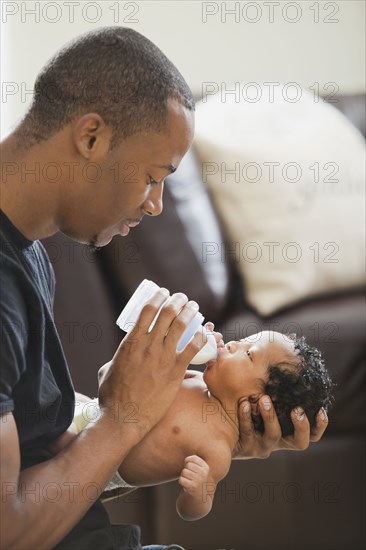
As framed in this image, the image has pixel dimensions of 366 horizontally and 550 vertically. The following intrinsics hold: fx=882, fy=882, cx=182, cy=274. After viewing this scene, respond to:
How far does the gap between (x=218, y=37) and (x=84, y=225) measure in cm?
191

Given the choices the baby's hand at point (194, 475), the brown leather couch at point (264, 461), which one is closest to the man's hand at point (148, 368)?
the baby's hand at point (194, 475)

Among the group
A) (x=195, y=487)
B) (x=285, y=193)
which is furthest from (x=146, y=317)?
(x=285, y=193)

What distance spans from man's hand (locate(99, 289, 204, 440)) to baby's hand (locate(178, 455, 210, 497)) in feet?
0.39

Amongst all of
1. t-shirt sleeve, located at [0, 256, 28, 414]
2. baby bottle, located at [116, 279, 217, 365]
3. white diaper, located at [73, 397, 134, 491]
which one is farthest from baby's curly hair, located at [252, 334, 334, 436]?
t-shirt sleeve, located at [0, 256, 28, 414]

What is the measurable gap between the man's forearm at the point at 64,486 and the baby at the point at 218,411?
0.60 ft

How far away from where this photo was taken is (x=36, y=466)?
1200 mm

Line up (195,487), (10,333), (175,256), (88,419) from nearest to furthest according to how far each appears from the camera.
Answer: (10,333) → (195,487) → (88,419) → (175,256)

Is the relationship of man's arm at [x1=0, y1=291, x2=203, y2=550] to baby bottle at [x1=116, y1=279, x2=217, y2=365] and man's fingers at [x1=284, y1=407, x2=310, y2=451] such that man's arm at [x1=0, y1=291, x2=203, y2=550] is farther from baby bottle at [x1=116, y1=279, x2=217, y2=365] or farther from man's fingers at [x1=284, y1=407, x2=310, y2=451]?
man's fingers at [x1=284, y1=407, x2=310, y2=451]

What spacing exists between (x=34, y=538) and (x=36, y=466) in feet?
0.33

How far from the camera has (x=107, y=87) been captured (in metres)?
1.23

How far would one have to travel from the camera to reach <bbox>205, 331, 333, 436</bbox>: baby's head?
149cm

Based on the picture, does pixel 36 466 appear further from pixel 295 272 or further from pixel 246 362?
pixel 295 272

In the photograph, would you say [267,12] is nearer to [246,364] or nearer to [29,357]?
[246,364]

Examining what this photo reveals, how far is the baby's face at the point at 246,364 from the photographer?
1520 millimetres
